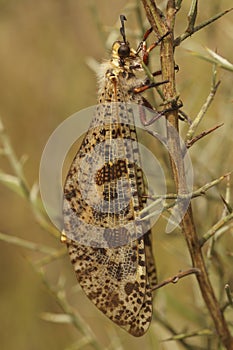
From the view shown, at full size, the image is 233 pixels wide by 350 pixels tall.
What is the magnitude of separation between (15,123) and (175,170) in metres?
4.08

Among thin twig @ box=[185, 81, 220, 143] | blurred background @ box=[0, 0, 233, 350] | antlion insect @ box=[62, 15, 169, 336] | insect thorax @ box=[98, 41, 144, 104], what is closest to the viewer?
thin twig @ box=[185, 81, 220, 143]

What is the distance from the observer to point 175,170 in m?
1.34

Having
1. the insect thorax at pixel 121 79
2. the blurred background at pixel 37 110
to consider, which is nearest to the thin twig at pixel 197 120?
the insect thorax at pixel 121 79

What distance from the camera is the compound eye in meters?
1.83

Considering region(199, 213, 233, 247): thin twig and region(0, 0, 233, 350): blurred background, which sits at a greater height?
region(199, 213, 233, 247): thin twig

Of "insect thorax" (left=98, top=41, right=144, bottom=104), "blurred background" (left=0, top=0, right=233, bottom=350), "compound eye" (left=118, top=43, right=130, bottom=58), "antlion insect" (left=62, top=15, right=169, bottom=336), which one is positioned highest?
"compound eye" (left=118, top=43, right=130, bottom=58)

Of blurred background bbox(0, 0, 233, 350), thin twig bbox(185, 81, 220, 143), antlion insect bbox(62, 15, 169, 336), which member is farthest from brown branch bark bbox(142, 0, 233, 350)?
blurred background bbox(0, 0, 233, 350)

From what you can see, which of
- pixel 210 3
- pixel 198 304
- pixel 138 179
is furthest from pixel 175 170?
pixel 210 3

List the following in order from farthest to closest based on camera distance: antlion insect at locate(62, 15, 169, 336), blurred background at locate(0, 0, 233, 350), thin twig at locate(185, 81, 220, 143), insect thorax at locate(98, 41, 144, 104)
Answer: blurred background at locate(0, 0, 233, 350)
insect thorax at locate(98, 41, 144, 104)
antlion insect at locate(62, 15, 169, 336)
thin twig at locate(185, 81, 220, 143)

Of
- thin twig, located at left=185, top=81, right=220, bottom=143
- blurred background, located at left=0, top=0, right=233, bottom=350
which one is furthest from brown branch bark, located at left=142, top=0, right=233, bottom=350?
blurred background, located at left=0, top=0, right=233, bottom=350

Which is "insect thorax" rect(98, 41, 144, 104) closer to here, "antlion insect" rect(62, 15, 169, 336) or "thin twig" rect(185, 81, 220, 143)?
"antlion insect" rect(62, 15, 169, 336)

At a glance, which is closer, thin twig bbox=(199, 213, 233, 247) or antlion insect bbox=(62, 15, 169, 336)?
thin twig bbox=(199, 213, 233, 247)

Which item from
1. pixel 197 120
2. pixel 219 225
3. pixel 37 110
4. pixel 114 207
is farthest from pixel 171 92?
pixel 37 110

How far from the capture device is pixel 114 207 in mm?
1683
